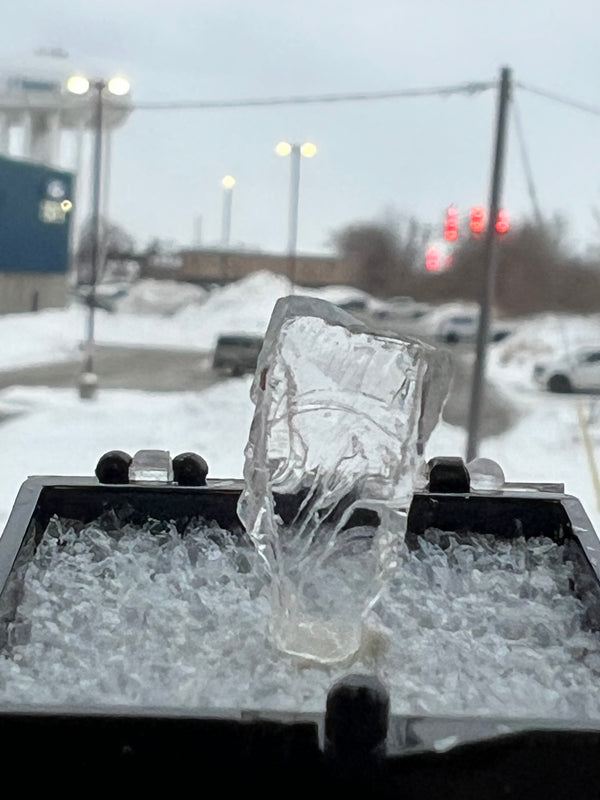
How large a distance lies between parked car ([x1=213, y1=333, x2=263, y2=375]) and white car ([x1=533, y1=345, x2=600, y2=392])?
3.22 m

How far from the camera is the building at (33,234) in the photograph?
55.1 ft

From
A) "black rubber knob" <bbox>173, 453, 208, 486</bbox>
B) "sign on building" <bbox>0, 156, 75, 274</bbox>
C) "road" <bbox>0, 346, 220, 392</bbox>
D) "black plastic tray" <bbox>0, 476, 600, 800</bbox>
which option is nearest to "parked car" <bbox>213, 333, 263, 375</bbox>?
"road" <bbox>0, 346, 220, 392</bbox>

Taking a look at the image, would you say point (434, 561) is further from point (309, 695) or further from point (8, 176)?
point (8, 176)

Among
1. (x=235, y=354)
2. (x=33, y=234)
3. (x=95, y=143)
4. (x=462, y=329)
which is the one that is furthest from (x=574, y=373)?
(x=33, y=234)

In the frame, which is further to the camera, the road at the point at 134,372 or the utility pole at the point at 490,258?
the road at the point at 134,372

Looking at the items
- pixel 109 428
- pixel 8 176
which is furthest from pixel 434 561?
pixel 8 176

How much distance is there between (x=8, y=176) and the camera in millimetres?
16594

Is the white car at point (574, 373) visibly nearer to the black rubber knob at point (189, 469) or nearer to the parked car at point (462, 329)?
the parked car at point (462, 329)

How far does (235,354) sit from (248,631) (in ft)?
34.2

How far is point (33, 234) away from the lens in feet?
56.6

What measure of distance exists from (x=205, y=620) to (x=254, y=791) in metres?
0.34

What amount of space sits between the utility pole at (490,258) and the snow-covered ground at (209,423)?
0.30 meters

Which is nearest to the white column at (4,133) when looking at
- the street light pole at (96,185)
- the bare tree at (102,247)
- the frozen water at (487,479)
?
the bare tree at (102,247)

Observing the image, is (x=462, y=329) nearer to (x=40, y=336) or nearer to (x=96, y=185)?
(x=96, y=185)
